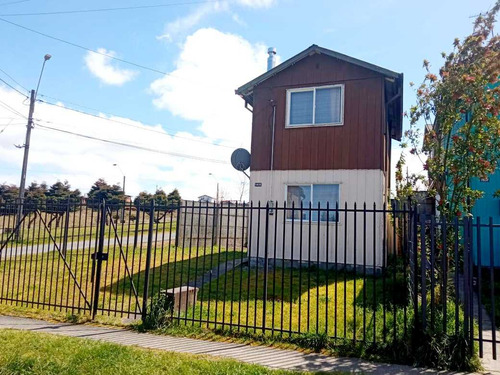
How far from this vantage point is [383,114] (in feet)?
35.8

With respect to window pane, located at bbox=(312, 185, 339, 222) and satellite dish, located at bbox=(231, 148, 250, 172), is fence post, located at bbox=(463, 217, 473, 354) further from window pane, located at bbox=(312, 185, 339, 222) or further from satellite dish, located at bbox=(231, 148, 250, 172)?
satellite dish, located at bbox=(231, 148, 250, 172)

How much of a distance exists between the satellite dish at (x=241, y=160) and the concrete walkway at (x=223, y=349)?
8.20m

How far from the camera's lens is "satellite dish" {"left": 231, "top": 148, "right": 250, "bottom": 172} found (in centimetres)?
1338

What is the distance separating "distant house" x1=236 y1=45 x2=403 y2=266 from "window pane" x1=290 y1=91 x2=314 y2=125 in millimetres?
32

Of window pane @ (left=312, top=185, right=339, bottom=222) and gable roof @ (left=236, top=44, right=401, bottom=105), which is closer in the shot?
gable roof @ (left=236, top=44, right=401, bottom=105)

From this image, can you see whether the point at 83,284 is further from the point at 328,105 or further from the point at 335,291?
the point at 328,105

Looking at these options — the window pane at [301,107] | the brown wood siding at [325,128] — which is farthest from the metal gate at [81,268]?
the window pane at [301,107]

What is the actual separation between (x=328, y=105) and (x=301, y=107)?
2.83 feet

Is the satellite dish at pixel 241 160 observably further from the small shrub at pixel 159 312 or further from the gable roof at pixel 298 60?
the small shrub at pixel 159 312

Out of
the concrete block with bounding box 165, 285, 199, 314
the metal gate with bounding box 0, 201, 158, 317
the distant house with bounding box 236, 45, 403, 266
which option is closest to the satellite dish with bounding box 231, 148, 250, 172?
the distant house with bounding box 236, 45, 403, 266

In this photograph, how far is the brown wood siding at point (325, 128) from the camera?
10.8 metres

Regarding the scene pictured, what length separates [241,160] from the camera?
13.4m

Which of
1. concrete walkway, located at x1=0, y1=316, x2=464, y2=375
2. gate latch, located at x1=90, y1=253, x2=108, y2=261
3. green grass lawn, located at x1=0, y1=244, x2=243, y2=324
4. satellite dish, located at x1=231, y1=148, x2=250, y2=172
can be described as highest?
satellite dish, located at x1=231, y1=148, x2=250, y2=172

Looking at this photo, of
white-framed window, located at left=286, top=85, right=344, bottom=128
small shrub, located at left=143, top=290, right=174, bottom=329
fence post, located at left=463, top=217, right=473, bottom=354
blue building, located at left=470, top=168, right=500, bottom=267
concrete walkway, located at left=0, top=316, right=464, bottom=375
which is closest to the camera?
concrete walkway, located at left=0, top=316, right=464, bottom=375
